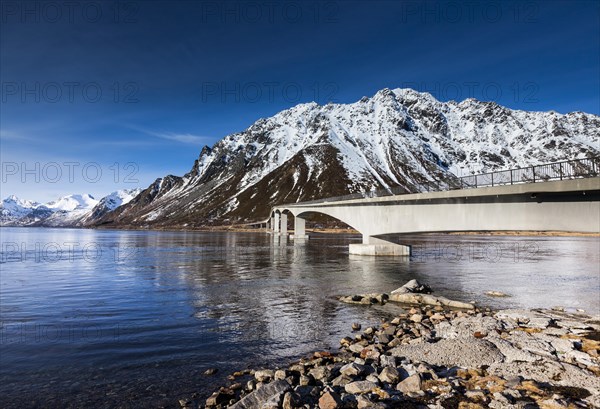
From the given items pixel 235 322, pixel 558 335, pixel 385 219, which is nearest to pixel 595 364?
pixel 558 335

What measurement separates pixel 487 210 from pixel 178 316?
73.8 ft

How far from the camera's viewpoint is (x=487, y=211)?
28.9 m

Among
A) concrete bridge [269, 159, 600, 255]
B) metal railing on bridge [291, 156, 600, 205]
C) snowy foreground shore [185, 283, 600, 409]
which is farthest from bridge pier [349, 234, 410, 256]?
snowy foreground shore [185, 283, 600, 409]

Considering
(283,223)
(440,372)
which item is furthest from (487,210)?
(283,223)

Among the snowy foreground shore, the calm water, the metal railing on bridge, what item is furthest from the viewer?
the metal railing on bridge

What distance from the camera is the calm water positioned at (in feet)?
36.8

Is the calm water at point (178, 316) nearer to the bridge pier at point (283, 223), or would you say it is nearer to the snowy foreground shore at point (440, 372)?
the snowy foreground shore at point (440, 372)

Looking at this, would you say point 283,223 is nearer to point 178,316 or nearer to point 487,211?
point 487,211

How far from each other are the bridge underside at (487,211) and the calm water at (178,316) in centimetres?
448

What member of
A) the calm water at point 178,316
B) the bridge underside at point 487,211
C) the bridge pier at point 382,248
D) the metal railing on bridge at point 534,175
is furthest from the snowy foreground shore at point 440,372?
the bridge pier at point 382,248

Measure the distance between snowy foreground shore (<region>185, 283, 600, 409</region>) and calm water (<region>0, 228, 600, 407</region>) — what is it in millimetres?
1632

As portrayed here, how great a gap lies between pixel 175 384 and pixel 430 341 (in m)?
8.50

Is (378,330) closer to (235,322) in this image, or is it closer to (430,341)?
(430,341)

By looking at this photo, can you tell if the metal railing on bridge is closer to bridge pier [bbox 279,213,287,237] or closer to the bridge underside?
the bridge underside
